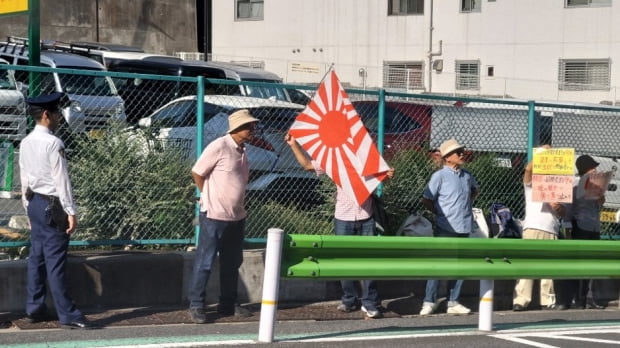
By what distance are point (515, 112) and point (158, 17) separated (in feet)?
98.3

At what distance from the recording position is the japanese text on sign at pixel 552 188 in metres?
9.61

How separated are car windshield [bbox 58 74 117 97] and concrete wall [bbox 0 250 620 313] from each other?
5.86 ft

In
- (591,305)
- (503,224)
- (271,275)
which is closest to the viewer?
(271,275)

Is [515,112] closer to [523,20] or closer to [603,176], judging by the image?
[603,176]

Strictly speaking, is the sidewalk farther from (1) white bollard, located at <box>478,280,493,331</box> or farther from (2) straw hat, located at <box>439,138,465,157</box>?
(2) straw hat, located at <box>439,138,465,157</box>

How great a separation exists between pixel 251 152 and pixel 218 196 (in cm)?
159

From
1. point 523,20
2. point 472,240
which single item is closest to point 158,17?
point 523,20

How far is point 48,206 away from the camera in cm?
785

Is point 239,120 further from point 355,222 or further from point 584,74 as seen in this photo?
point 584,74

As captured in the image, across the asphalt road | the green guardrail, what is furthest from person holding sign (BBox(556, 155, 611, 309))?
the green guardrail

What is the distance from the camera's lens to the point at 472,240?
329 inches

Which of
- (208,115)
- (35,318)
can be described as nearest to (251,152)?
(208,115)

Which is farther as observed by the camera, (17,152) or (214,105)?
(214,105)

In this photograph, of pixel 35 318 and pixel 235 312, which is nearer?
pixel 35 318
